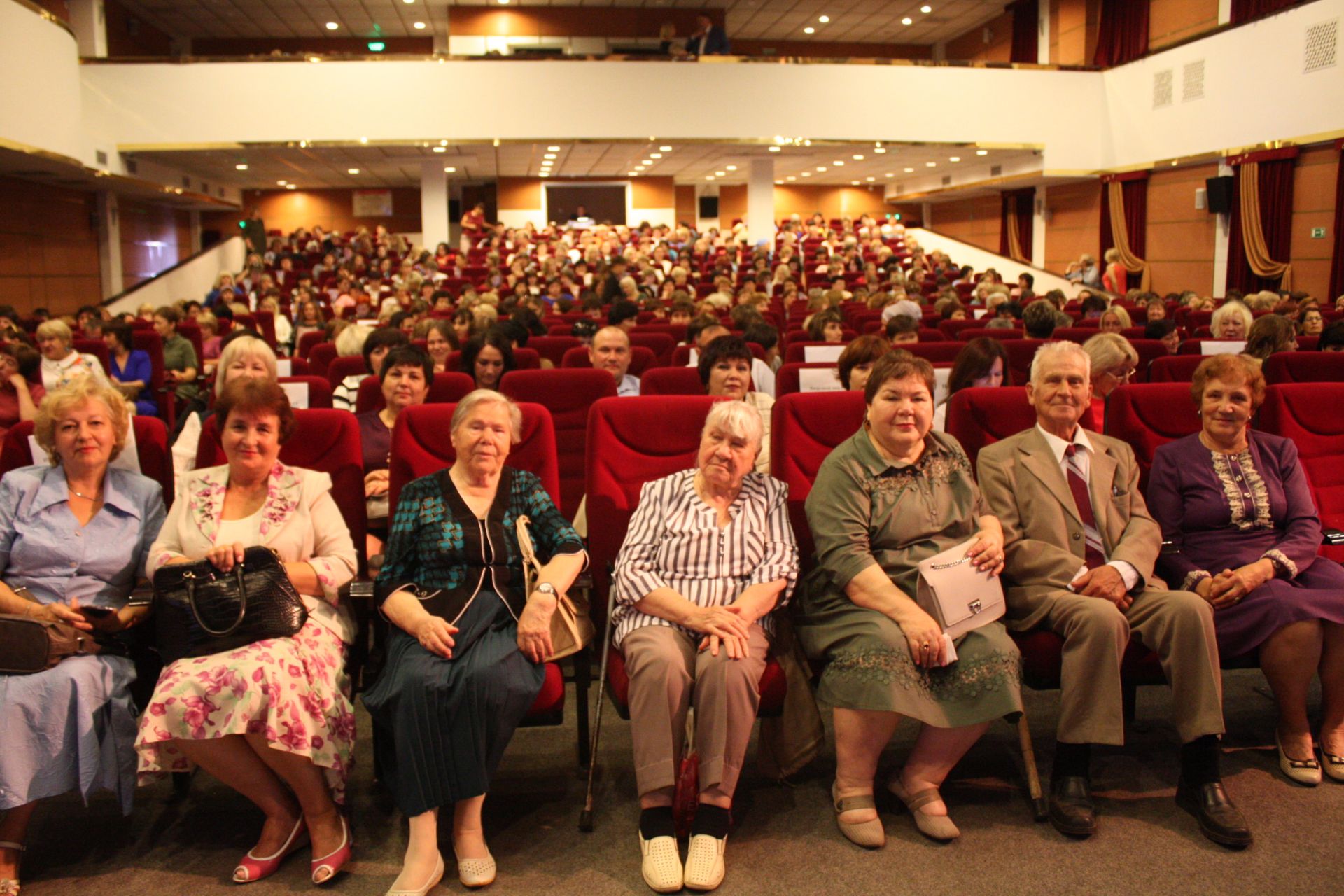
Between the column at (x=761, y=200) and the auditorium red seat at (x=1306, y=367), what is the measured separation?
1230 centimetres

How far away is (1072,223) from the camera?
16.5m

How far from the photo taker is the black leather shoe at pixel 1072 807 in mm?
2301

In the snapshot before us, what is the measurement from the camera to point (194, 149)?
1382 cm

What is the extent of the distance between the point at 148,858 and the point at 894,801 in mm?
1747

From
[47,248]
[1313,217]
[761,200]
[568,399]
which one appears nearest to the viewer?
[568,399]

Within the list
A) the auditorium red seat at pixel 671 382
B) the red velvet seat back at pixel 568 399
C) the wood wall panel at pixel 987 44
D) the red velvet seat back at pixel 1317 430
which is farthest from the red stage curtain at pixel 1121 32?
the red velvet seat back at pixel 568 399

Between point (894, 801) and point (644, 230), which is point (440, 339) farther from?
point (644, 230)

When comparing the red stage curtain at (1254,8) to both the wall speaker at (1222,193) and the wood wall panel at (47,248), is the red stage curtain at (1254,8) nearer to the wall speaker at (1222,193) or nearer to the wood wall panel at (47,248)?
the wall speaker at (1222,193)

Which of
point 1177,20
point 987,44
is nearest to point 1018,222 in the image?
point 987,44

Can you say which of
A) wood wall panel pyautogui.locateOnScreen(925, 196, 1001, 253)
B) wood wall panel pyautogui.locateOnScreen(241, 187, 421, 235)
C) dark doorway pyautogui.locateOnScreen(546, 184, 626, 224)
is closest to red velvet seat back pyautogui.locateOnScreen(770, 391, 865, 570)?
wood wall panel pyautogui.locateOnScreen(925, 196, 1001, 253)

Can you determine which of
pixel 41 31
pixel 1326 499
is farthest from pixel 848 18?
pixel 1326 499

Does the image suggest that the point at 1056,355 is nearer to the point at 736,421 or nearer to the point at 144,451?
the point at 736,421

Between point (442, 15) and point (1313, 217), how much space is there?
14078 mm

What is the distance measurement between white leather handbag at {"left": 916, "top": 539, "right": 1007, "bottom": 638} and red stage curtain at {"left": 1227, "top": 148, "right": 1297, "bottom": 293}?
1177 centimetres
